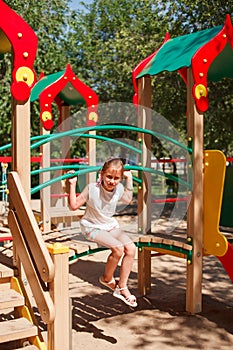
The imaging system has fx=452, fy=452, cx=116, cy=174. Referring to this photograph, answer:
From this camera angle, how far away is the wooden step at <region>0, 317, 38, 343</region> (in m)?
3.16

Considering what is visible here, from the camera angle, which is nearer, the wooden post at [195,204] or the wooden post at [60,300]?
the wooden post at [60,300]

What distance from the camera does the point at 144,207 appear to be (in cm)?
542

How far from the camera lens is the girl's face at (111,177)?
405 cm

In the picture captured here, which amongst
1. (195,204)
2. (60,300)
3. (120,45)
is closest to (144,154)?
(195,204)

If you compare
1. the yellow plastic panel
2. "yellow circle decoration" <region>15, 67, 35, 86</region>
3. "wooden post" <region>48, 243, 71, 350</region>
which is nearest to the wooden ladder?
"wooden post" <region>48, 243, 71, 350</region>

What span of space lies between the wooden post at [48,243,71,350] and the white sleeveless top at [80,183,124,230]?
936 millimetres

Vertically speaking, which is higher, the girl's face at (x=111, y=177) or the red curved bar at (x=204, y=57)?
the red curved bar at (x=204, y=57)

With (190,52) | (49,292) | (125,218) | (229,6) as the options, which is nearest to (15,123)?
(49,292)

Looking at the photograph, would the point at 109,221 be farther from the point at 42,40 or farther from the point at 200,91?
the point at 42,40

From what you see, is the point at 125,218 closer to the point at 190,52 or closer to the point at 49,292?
the point at 190,52

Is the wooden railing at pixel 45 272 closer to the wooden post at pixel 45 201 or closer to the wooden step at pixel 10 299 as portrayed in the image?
the wooden step at pixel 10 299

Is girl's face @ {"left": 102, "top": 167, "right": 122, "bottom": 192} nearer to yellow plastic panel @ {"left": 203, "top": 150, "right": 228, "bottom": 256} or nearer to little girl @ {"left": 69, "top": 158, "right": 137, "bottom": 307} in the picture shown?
little girl @ {"left": 69, "top": 158, "right": 137, "bottom": 307}

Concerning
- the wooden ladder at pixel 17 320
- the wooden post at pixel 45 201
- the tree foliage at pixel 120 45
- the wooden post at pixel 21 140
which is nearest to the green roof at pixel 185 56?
the wooden post at pixel 21 140

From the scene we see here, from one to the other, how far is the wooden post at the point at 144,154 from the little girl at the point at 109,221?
108 centimetres
